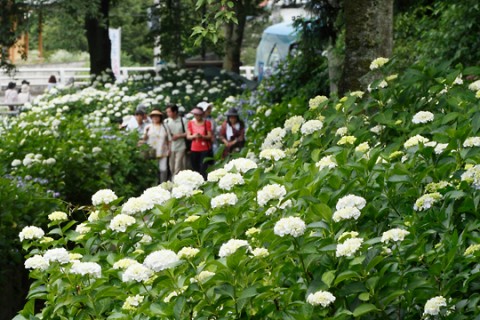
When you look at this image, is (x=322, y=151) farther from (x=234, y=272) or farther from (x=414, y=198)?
(x=234, y=272)

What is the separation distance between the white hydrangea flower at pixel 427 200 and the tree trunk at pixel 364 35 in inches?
184

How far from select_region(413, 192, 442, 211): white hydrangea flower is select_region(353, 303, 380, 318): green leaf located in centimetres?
84

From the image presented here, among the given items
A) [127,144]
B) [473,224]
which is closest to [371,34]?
[473,224]

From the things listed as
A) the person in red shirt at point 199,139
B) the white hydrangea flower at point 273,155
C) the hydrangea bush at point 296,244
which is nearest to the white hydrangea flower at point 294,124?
the hydrangea bush at point 296,244

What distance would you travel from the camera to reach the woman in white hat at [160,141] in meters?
17.4

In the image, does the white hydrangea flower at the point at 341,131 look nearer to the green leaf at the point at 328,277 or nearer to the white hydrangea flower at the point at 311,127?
the white hydrangea flower at the point at 311,127

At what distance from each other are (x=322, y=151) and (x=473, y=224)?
2.03 meters

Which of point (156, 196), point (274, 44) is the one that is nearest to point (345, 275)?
point (156, 196)

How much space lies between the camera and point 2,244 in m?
10.1

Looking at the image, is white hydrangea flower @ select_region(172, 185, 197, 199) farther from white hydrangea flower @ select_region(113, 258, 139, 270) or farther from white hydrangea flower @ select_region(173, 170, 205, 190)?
white hydrangea flower @ select_region(113, 258, 139, 270)

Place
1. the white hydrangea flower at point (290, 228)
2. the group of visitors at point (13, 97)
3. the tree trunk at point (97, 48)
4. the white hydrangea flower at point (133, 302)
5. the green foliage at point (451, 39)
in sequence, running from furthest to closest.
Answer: the group of visitors at point (13, 97) → the tree trunk at point (97, 48) → the green foliage at point (451, 39) → the white hydrangea flower at point (133, 302) → the white hydrangea flower at point (290, 228)

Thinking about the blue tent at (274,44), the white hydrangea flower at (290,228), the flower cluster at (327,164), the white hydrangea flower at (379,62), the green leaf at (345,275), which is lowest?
the blue tent at (274,44)

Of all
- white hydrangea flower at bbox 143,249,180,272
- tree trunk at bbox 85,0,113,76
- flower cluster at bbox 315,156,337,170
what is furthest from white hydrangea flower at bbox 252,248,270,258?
tree trunk at bbox 85,0,113,76

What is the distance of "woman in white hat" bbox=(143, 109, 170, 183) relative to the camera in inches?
685
